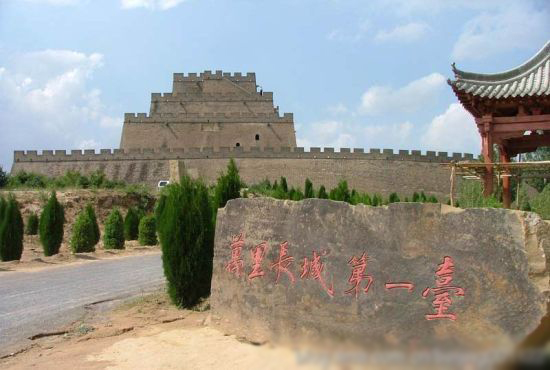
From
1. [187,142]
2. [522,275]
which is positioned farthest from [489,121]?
[187,142]

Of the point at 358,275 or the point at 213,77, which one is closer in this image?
the point at 358,275

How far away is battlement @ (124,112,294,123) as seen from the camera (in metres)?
41.9

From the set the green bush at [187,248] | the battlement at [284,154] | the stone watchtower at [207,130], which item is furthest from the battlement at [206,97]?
the green bush at [187,248]

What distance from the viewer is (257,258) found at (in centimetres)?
620

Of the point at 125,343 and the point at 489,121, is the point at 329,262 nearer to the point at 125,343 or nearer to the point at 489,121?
the point at 125,343

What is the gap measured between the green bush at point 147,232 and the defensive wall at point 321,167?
1411 cm

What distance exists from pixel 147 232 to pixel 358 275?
53.1 feet

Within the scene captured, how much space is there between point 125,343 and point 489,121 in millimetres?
7386

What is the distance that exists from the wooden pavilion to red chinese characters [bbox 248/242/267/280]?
16.9ft

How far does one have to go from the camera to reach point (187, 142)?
42.2 m

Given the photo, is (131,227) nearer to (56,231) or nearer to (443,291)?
(56,231)

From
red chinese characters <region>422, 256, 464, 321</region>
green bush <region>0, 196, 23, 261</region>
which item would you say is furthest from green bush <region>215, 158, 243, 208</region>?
green bush <region>0, 196, 23, 261</region>

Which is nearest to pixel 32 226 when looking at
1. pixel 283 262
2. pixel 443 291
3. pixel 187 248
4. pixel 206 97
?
pixel 187 248

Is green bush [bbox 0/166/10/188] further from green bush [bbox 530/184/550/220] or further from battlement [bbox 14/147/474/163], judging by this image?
green bush [bbox 530/184/550/220]
